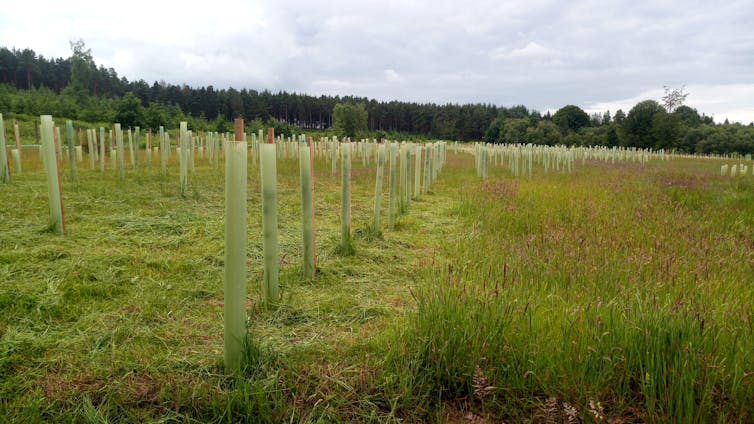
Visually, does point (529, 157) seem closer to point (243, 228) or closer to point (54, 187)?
point (54, 187)

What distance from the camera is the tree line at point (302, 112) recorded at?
4159cm

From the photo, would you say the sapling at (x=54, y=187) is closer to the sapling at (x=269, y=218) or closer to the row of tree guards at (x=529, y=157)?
the sapling at (x=269, y=218)

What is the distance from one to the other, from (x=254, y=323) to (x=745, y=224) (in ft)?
24.1

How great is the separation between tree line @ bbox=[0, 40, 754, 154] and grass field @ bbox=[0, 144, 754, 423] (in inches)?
1391

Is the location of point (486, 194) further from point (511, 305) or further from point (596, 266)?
point (511, 305)

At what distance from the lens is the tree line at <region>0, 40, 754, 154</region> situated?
41.6 m

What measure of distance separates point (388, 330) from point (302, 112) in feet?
314

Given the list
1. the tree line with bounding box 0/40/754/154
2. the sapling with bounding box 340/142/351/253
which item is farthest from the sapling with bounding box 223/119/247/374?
the tree line with bounding box 0/40/754/154

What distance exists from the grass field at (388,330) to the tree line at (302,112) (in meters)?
35.3

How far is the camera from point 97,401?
212cm

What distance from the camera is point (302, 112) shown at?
310 ft

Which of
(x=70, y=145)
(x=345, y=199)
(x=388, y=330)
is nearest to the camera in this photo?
(x=388, y=330)

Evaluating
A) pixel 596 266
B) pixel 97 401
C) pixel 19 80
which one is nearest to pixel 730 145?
pixel 596 266

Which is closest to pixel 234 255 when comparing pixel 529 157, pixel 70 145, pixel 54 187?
pixel 54 187
